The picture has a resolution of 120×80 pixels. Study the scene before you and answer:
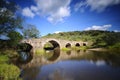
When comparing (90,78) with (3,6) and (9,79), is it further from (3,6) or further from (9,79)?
(3,6)

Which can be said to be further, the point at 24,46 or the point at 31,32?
the point at 31,32

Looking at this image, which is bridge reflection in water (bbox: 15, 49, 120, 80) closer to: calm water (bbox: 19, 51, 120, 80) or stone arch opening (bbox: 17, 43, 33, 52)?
calm water (bbox: 19, 51, 120, 80)

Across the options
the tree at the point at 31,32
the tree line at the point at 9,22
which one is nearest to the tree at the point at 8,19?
the tree line at the point at 9,22

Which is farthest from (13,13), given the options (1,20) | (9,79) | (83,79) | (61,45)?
(61,45)

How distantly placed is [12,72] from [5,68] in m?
0.91

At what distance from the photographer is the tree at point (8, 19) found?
19.1 metres

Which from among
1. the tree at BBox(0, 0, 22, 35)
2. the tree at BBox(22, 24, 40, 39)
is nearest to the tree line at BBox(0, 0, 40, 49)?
the tree at BBox(0, 0, 22, 35)

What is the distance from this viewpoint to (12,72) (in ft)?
43.6

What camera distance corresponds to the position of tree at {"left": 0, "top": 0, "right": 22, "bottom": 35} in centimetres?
1911

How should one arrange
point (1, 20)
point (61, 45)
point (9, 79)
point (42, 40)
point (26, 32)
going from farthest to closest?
point (26, 32) → point (61, 45) → point (42, 40) → point (1, 20) → point (9, 79)

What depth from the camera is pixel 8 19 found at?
65.2 ft

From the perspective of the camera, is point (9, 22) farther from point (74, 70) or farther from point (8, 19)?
point (74, 70)

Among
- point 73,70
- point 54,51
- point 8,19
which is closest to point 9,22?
point 8,19

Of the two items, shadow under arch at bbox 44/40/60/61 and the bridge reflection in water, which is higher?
shadow under arch at bbox 44/40/60/61
